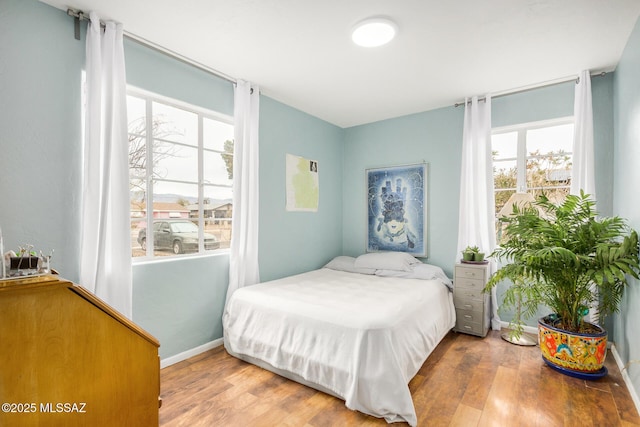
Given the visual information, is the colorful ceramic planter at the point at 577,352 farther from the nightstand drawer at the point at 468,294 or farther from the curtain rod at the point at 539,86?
the curtain rod at the point at 539,86

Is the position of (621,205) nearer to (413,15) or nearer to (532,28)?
(532,28)

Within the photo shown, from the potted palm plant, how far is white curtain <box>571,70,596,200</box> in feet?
1.79

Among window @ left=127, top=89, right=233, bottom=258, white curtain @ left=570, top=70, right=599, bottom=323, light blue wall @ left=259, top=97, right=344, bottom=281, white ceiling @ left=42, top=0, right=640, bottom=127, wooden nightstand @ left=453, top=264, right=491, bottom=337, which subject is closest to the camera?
white ceiling @ left=42, top=0, right=640, bottom=127

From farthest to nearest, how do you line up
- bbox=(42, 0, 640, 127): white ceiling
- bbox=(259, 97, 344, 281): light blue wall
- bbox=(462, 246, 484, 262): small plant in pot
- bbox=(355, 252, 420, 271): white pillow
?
bbox=(355, 252, 420, 271): white pillow
bbox=(259, 97, 344, 281): light blue wall
bbox=(462, 246, 484, 262): small plant in pot
bbox=(42, 0, 640, 127): white ceiling

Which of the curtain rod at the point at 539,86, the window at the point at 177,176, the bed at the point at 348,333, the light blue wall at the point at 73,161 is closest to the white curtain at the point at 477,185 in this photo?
the curtain rod at the point at 539,86

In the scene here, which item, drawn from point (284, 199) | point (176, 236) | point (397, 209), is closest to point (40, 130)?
point (176, 236)

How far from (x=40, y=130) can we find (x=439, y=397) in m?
3.09

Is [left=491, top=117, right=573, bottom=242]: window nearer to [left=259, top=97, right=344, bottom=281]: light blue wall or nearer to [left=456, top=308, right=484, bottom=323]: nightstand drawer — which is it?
[left=456, top=308, right=484, bottom=323]: nightstand drawer

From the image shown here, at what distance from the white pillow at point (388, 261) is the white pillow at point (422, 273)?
0.16 ft

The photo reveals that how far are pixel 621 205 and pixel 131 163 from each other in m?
3.97

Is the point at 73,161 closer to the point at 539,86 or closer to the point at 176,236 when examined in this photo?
the point at 176,236

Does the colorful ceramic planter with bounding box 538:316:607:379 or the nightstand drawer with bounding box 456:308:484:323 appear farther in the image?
the nightstand drawer with bounding box 456:308:484:323

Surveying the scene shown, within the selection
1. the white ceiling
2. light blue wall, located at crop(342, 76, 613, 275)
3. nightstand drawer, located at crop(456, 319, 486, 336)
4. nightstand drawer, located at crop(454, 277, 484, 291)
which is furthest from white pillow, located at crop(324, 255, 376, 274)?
the white ceiling

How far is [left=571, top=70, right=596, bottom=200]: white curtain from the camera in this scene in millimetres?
2783
